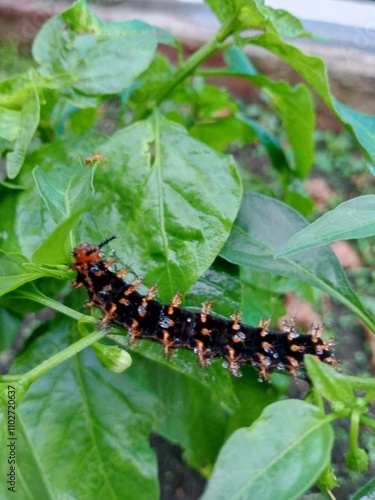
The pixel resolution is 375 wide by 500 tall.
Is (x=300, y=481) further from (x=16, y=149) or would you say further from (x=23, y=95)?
(x=23, y=95)

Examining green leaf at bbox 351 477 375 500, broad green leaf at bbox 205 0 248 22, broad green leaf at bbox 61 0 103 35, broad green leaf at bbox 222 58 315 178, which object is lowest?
green leaf at bbox 351 477 375 500

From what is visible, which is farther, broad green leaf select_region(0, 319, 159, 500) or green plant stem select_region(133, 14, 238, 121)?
green plant stem select_region(133, 14, 238, 121)

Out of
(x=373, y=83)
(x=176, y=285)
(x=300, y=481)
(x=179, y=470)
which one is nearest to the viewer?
(x=300, y=481)

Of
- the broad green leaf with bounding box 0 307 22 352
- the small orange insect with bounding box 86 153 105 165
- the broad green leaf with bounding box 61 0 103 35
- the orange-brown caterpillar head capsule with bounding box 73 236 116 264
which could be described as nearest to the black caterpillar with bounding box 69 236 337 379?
the orange-brown caterpillar head capsule with bounding box 73 236 116 264

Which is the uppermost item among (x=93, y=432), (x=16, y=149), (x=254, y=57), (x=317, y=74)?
(x=317, y=74)

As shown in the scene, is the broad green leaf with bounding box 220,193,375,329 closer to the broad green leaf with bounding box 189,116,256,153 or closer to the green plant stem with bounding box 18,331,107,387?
the green plant stem with bounding box 18,331,107,387

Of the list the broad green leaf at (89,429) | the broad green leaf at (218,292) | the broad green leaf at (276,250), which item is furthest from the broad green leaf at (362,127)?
the broad green leaf at (89,429)

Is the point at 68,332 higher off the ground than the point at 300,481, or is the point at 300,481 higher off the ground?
the point at 300,481

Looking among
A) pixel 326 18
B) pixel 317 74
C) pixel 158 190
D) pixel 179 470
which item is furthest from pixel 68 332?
pixel 326 18
